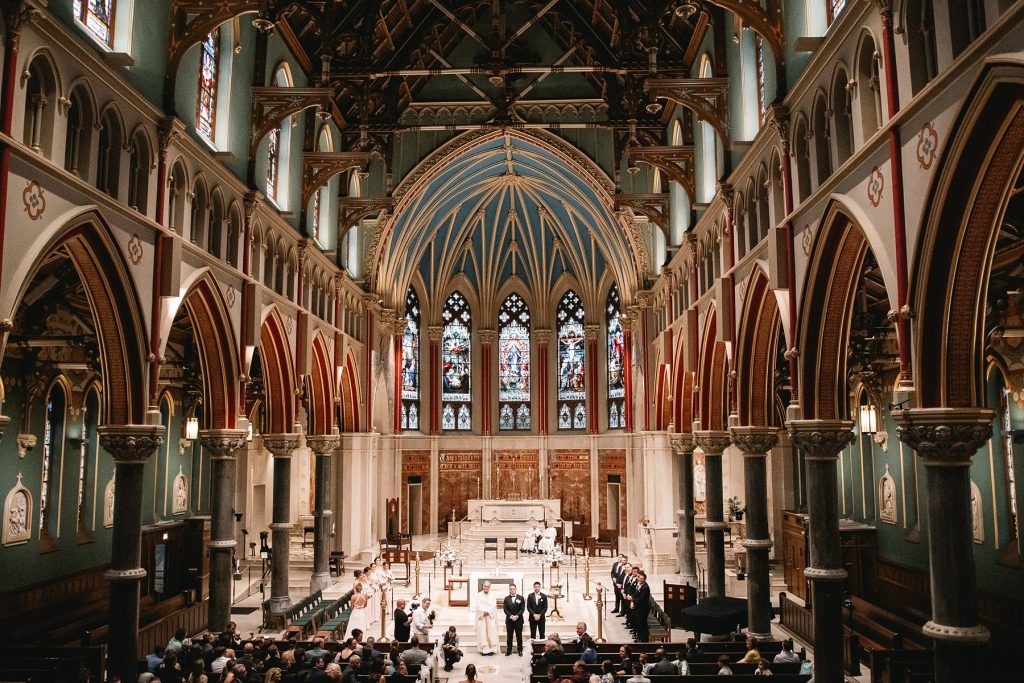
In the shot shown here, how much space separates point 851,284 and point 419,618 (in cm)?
1113

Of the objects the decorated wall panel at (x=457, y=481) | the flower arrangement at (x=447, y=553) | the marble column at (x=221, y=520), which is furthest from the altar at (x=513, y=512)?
the marble column at (x=221, y=520)

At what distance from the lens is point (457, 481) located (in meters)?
40.2

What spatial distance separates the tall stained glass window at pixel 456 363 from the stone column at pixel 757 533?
25.4m

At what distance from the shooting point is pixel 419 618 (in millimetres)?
18078

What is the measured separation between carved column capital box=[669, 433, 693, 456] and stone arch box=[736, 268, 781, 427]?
733 centimetres

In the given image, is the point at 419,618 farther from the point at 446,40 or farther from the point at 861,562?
the point at 446,40

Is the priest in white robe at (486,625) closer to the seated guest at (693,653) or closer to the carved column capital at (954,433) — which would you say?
the seated guest at (693,653)

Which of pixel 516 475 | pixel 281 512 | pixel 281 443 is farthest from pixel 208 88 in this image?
pixel 516 475

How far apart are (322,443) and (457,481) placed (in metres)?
15.0

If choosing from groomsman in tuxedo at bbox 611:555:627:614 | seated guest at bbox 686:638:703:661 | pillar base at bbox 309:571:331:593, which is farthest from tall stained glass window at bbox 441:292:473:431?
seated guest at bbox 686:638:703:661

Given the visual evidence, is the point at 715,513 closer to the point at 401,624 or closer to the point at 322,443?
the point at 401,624

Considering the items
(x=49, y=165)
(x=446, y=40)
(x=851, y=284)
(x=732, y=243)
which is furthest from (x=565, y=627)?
(x=446, y=40)

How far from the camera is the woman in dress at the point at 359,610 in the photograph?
62.9ft

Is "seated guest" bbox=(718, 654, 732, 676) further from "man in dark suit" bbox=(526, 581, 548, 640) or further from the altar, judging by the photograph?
the altar
